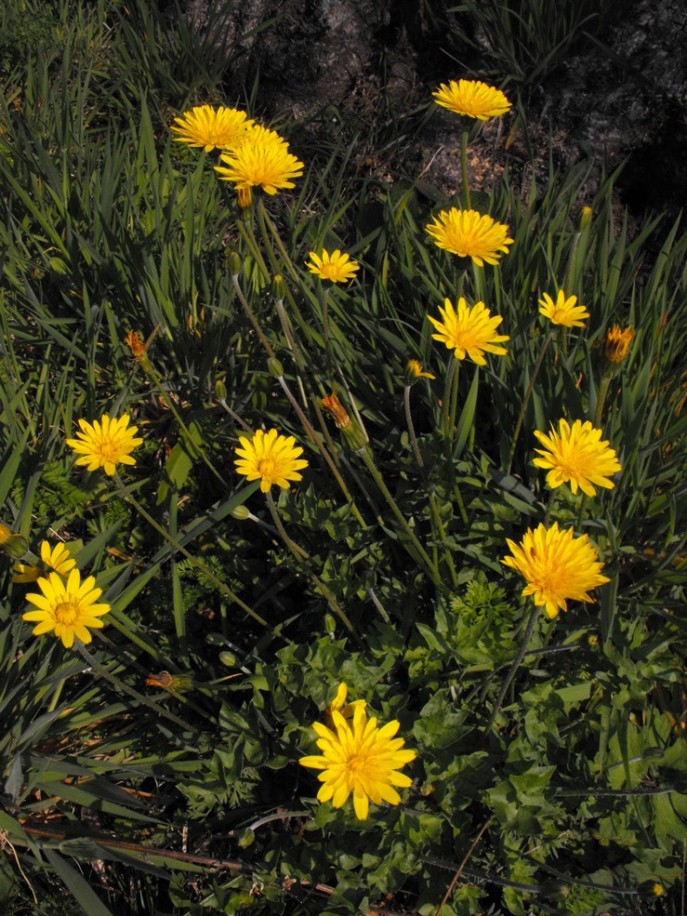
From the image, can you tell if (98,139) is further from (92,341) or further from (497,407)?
(497,407)

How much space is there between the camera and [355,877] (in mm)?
1376

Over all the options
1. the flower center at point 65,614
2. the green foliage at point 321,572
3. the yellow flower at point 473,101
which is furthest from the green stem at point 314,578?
the yellow flower at point 473,101

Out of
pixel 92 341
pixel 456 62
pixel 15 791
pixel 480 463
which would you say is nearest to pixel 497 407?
pixel 480 463

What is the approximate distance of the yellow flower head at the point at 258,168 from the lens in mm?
1603

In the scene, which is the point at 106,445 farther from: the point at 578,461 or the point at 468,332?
the point at 578,461

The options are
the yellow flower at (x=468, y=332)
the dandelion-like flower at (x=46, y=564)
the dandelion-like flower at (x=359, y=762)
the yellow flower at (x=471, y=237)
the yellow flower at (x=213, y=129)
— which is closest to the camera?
the dandelion-like flower at (x=359, y=762)

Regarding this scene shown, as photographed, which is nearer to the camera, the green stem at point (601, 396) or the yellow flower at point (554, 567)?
the yellow flower at point (554, 567)

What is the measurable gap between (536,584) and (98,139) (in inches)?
101

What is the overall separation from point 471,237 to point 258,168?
461 mm

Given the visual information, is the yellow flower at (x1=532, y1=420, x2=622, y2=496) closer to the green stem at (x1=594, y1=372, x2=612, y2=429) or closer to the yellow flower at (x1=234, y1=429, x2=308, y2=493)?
the green stem at (x1=594, y1=372, x2=612, y2=429)

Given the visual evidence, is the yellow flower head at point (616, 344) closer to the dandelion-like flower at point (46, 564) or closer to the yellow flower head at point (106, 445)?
the yellow flower head at point (106, 445)

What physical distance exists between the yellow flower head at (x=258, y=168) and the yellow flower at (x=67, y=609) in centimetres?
85

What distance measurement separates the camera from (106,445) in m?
1.51

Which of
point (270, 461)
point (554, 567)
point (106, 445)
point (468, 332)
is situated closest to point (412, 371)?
point (468, 332)
